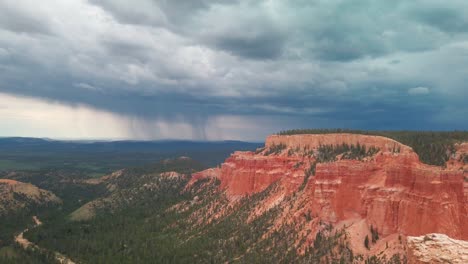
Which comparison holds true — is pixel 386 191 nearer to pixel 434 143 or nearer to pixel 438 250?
pixel 434 143

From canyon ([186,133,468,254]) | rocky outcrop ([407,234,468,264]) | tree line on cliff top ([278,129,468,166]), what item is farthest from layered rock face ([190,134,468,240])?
rocky outcrop ([407,234,468,264])

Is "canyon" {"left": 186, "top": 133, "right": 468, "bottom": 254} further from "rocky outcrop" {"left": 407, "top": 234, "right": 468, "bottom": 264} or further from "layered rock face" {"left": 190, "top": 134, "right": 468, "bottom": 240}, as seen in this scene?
"rocky outcrop" {"left": 407, "top": 234, "right": 468, "bottom": 264}

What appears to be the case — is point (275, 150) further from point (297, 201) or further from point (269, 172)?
point (297, 201)

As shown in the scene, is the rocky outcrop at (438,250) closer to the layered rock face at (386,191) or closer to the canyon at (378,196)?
the canyon at (378,196)

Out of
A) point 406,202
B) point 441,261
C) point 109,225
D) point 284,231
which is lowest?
point 109,225

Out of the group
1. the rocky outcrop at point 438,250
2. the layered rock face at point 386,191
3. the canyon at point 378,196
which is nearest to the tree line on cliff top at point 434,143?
the canyon at point 378,196

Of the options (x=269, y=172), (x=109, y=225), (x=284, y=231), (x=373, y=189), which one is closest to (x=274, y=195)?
(x=269, y=172)

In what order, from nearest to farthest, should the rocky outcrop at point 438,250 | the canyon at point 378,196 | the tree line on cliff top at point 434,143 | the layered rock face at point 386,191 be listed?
the rocky outcrop at point 438,250 → the layered rock face at point 386,191 → the canyon at point 378,196 → the tree line on cliff top at point 434,143
